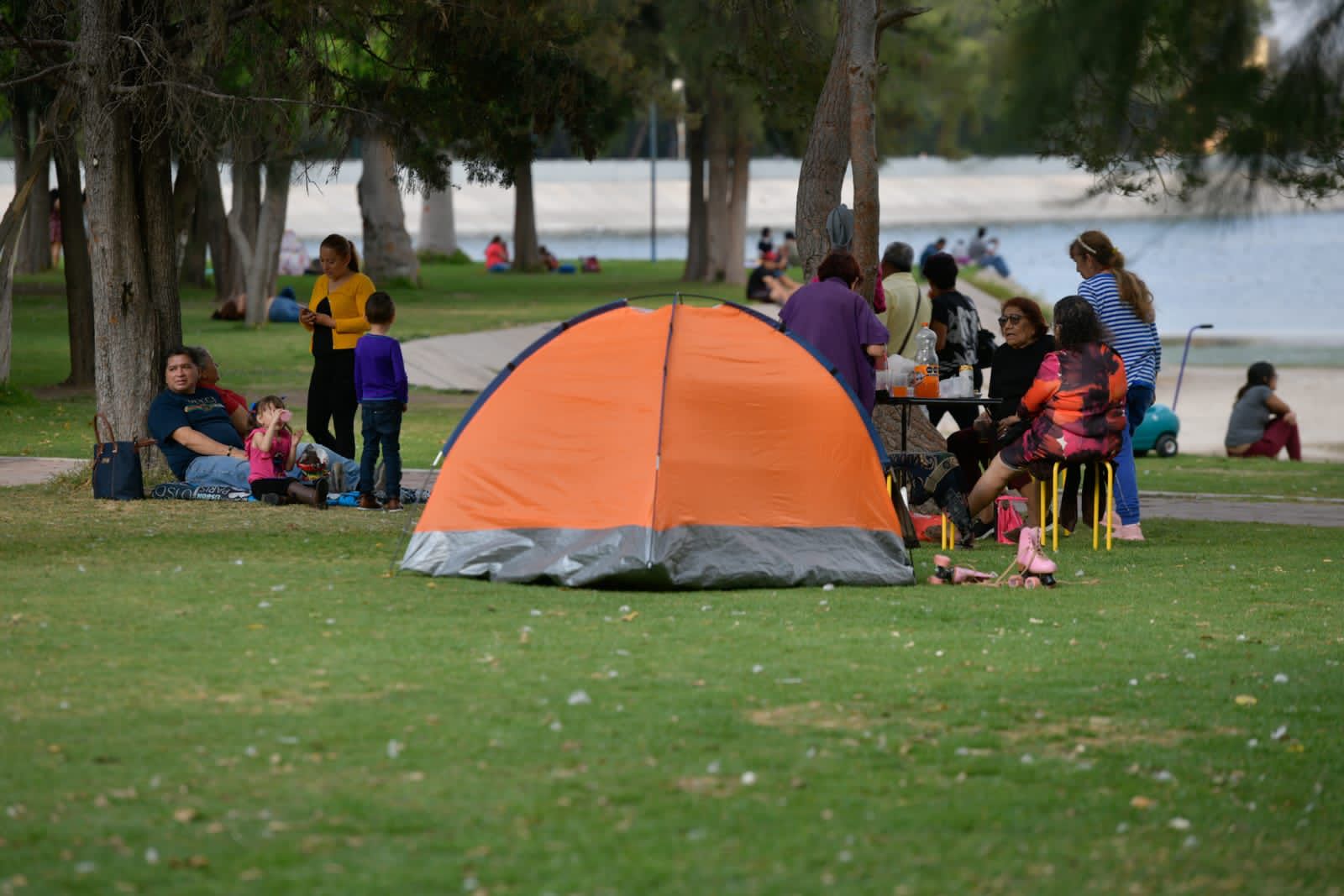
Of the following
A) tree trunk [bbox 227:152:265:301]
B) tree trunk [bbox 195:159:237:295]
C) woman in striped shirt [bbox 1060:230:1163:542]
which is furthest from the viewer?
tree trunk [bbox 195:159:237:295]

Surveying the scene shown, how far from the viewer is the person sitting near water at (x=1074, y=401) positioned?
10273 mm

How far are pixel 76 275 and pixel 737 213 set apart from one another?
1070 inches

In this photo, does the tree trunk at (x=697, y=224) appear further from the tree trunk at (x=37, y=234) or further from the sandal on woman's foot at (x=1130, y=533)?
the sandal on woman's foot at (x=1130, y=533)

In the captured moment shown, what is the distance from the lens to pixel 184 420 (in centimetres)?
1232

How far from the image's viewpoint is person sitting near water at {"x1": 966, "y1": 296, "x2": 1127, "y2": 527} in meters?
10.3

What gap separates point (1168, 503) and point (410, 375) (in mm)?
12589

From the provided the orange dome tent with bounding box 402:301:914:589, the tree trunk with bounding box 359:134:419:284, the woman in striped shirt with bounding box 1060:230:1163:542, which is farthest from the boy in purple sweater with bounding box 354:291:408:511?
the tree trunk with bounding box 359:134:419:284

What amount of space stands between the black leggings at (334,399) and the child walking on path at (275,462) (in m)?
0.56

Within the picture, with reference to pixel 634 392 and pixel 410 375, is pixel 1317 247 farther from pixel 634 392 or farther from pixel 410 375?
pixel 634 392

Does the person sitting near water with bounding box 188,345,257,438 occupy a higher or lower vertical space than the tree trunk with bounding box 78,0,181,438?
lower

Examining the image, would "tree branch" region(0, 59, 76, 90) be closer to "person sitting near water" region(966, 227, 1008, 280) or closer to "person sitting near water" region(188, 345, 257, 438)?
"person sitting near water" region(188, 345, 257, 438)

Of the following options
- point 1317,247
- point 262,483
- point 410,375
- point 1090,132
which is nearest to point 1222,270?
point 1317,247

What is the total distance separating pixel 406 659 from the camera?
279 inches

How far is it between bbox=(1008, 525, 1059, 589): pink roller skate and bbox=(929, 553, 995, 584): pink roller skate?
0.17m
